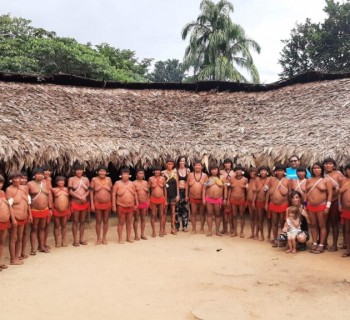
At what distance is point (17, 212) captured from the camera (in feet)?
19.1

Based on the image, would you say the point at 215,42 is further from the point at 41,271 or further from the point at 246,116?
the point at 41,271

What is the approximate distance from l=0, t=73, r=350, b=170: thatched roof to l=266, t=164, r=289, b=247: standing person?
126cm

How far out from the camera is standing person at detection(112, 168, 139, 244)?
7172 millimetres

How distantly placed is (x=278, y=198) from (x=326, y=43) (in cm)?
1855

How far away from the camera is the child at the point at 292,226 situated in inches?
253

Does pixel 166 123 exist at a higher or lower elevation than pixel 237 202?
higher

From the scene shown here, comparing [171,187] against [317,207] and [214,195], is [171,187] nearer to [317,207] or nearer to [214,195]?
[214,195]

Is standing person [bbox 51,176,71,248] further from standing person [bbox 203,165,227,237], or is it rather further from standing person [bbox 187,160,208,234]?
standing person [bbox 203,165,227,237]

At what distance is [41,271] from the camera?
543 centimetres

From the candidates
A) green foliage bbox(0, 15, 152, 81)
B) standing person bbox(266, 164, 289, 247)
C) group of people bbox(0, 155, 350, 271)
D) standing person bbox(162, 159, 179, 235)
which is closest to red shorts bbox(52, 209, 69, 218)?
group of people bbox(0, 155, 350, 271)

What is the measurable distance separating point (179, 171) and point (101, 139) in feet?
6.64

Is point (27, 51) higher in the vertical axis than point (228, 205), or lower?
higher

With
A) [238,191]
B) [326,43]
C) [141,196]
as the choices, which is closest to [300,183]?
[238,191]

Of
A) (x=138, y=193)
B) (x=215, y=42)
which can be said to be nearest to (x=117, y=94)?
(x=138, y=193)
